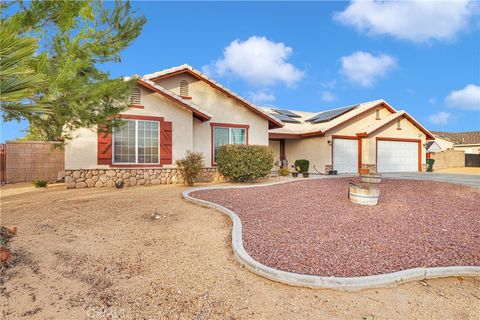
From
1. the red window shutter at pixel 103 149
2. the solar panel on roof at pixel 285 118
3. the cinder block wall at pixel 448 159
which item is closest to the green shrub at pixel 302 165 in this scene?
the solar panel on roof at pixel 285 118

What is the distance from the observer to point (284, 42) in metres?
16.0

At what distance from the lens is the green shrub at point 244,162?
11.3m

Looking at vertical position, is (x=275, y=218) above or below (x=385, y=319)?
above

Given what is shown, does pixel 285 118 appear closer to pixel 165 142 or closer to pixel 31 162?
pixel 165 142

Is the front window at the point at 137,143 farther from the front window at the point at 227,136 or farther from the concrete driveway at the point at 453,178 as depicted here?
the concrete driveway at the point at 453,178

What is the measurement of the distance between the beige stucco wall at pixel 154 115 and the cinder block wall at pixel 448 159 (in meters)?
22.6

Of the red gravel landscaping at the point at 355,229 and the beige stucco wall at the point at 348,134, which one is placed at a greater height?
the beige stucco wall at the point at 348,134

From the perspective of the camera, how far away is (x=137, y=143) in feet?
39.1

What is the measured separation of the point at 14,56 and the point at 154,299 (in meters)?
3.27

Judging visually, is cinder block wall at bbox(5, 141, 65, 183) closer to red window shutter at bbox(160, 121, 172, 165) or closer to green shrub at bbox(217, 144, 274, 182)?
red window shutter at bbox(160, 121, 172, 165)

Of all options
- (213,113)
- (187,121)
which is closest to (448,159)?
(213,113)

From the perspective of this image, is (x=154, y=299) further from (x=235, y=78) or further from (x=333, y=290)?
(x=235, y=78)

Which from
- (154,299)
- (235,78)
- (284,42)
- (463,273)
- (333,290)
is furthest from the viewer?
(235,78)

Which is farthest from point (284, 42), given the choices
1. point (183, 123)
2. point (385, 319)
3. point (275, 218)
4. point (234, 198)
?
point (385, 319)
